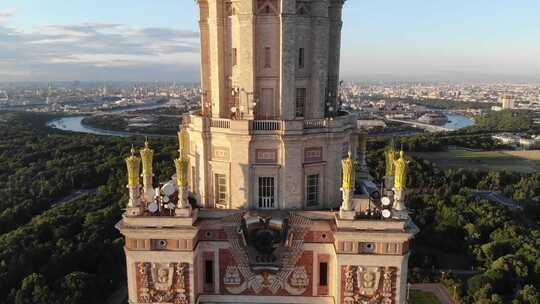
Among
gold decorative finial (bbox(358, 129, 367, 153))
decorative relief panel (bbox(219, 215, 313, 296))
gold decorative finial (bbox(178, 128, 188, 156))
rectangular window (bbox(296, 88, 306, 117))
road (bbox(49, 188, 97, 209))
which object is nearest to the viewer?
decorative relief panel (bbox(219, 215, 313, 296))

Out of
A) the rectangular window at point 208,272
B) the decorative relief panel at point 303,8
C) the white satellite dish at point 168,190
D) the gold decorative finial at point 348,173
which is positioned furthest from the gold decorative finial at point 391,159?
the white satellite dish at point 168,190

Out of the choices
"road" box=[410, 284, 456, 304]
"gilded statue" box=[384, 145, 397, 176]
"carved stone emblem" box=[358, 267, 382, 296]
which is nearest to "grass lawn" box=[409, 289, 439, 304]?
"road" box=[410, 284, 456, 304]

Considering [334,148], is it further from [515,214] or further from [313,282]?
[515,214]

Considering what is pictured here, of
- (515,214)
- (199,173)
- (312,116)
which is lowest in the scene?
(515,214)

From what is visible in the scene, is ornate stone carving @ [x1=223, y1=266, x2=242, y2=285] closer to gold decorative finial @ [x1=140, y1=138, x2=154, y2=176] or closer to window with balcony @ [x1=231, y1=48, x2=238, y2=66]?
gold decorative finial @ [x1=140, y1=138, x2=154, y2=176]

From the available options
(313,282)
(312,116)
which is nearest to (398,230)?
(313,282)

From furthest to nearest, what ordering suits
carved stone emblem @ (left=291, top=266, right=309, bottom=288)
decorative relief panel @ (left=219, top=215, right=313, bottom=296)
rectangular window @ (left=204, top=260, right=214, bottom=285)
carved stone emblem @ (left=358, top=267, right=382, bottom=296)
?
rectangular window @ (left=204, top=260, right=214, bottom=285) → carved stone emblem @ (left=291, top=266, right=309, bottom=288) → decorative relief panel @ (left=219, top=215, right=313, bottom=296) → carved stone emblem @ (left=358, top=267, right=382, bottom=296)

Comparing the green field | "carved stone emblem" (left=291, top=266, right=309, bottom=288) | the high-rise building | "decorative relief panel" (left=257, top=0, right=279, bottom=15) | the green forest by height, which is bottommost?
the green field
